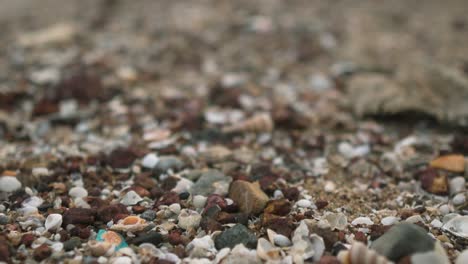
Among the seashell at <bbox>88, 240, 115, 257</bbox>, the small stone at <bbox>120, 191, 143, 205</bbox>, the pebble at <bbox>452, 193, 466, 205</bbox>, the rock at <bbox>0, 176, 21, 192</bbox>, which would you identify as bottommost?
the pebble at <bbox>452, 193, 466, 205</bbox>

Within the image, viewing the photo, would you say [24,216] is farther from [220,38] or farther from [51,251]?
[220,38]

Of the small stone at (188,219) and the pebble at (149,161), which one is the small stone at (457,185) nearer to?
the small stone at (188,219)

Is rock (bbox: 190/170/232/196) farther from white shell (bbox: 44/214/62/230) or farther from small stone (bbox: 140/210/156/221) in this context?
white shell (bbox: 44/214/62/230)

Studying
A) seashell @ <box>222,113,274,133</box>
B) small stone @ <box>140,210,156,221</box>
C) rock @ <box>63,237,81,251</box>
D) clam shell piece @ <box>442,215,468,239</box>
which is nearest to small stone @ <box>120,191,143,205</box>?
small stone @ <box>140,210,156,221</box>

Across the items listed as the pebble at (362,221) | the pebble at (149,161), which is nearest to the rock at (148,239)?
the pebble at (149,161)

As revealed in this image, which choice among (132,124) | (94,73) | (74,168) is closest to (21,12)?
(94,73)

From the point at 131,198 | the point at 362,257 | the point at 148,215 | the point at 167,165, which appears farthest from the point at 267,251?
the point at 167,165

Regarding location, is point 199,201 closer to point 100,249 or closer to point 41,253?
point 100,249
